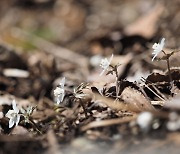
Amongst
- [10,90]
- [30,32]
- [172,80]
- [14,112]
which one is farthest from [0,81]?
[30,32]

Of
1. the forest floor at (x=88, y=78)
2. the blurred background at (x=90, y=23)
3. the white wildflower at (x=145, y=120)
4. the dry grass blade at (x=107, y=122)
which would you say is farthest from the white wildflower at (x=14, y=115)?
the blurred background at (x=90, y=23)

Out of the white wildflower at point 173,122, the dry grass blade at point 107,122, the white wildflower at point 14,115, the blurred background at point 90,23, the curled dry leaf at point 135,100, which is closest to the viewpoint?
the white wildflower at point 173,122

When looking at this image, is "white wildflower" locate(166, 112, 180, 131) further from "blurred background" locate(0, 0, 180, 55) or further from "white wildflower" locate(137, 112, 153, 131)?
"blurred background" locate(0, 0, 180, 55)

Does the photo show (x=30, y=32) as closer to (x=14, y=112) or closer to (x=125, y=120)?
(x=14, y=112)

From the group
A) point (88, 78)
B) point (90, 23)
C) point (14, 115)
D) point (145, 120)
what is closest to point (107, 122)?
point (145, 120)

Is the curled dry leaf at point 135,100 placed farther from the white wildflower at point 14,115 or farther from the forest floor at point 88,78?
the white wildflower at point 14,115
